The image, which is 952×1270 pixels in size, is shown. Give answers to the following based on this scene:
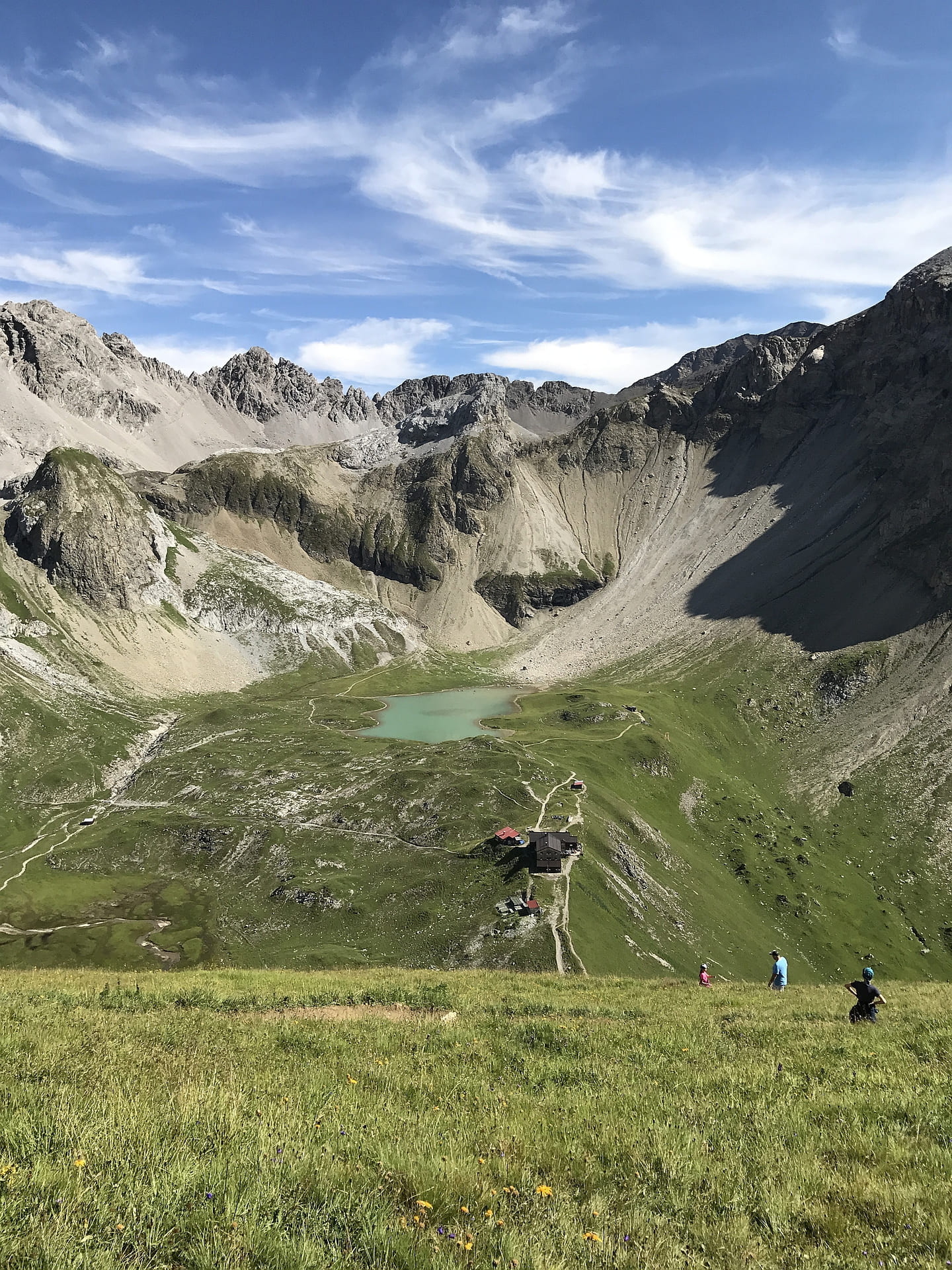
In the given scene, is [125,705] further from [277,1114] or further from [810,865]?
[277,1114]

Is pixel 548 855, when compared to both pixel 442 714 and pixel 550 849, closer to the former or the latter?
pixel 550 849

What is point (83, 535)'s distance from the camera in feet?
593

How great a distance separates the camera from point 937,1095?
11148 millimetres

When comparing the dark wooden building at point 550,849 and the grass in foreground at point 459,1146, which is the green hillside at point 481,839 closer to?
the dark wooden building at point 550,849

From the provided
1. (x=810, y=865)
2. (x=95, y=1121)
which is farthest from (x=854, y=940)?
(x=95, y=1121)

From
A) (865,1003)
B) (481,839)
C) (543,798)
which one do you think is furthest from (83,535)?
(865,1003)

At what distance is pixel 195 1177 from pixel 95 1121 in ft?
6.42

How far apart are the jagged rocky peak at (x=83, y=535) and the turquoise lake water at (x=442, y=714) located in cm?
8097

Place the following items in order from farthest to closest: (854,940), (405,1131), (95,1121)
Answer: (854,940) → (405,1131) → (95,1121)

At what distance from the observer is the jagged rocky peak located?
177250 millimetres

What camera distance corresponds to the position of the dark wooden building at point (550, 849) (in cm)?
6656

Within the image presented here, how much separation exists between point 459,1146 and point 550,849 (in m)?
61.7

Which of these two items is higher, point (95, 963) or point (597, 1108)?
point (597, 1108)

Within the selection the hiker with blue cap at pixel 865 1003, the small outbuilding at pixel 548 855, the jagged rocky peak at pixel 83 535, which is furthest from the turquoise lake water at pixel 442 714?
the hiker with blue cap at pixel 865 1003
